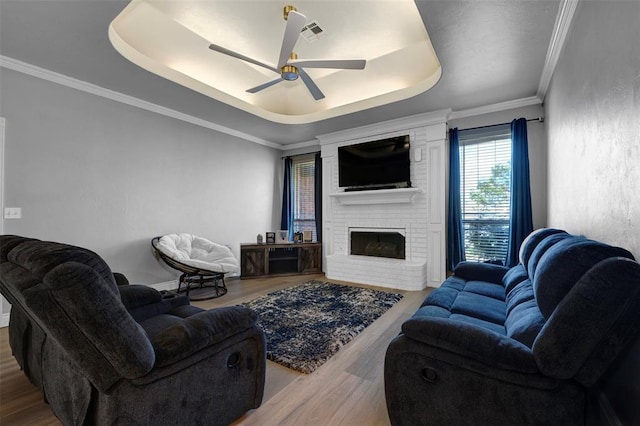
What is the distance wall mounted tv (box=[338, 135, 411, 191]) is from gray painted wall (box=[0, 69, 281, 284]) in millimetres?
1970

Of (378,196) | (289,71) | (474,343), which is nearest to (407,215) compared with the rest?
(378,196)

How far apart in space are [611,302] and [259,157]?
5507 millimetres

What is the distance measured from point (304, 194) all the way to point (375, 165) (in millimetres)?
1806

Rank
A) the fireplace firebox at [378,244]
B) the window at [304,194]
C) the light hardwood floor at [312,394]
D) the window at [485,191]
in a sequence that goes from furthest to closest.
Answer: the window at [304,194], the fireplace firebox at [378,244], the window at [485,191], the light hardwood floor at [312,394]

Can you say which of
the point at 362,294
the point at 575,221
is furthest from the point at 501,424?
the point at 362,294

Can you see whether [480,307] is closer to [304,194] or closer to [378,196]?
[378,196]

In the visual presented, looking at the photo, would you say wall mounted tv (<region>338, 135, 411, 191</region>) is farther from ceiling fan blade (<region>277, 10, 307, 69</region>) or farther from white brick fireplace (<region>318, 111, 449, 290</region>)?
ceiling fan blade (<region>277, 10, 307, 69</region>)

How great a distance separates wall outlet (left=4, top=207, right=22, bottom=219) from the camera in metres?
2.91

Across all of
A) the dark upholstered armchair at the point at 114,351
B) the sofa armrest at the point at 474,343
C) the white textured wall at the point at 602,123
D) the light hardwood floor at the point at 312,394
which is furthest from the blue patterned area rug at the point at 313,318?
the white textured wall at the point at 602,123

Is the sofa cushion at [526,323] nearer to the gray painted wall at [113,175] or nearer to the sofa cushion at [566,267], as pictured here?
the sofa cushion at [566,267]

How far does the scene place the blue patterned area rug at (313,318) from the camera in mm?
2314

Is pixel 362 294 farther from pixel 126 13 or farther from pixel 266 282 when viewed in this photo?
pixel 126 13

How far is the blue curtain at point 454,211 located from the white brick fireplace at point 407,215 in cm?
11

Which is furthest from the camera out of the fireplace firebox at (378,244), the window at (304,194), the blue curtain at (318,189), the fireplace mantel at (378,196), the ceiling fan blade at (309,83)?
the window at (304,194)
